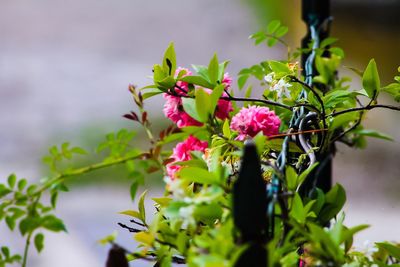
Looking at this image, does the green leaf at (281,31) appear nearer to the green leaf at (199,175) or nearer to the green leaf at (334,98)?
the green leaf at (334,98)

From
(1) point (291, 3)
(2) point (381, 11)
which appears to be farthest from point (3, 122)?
(2) point (381, 11)

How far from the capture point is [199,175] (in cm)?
48

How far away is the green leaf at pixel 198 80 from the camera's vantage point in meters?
0.74

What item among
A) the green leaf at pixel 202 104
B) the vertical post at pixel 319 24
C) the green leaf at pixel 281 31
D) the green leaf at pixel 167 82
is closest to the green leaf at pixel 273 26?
the green leaf at pixel 281 31

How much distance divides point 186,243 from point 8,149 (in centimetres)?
162

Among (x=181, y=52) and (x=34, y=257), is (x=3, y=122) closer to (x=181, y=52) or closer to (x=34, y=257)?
(x=34, y=257)

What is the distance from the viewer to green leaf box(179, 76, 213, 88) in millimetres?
739

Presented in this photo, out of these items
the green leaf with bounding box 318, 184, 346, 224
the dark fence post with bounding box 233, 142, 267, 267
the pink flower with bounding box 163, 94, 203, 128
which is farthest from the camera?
the pink flower with bounding box 163, 94, 203, 128

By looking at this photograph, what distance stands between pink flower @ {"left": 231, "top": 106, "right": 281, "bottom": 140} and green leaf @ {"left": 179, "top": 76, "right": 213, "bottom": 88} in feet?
0.21

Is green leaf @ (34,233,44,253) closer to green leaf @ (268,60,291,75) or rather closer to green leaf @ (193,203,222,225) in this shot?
green leaf @ (193,203,222,225)

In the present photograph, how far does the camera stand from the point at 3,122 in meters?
2.01

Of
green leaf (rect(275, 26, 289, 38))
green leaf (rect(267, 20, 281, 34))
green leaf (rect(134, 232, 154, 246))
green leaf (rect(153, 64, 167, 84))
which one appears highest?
green leaf (rect(267, 20, 281, 34))

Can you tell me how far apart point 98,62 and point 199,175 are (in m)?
1.60

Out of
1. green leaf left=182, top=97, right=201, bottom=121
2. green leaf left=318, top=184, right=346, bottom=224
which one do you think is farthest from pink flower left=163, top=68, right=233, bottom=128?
green leaf left=318, top=184, right=346, bottom=224
